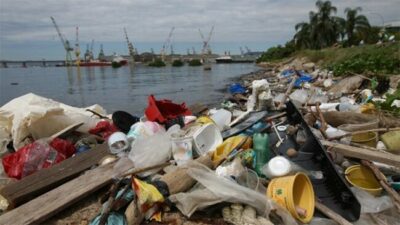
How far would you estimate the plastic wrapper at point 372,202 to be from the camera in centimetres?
333

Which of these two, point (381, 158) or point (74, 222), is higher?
point (381, 158)

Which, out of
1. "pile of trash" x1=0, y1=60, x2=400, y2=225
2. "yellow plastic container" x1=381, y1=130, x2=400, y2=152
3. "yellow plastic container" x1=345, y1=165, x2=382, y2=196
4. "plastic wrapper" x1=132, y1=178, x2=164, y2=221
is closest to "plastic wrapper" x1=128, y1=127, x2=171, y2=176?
"pile of trash" x1=0, y1=60, x2=400, y2=225

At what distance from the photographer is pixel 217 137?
15.7 feet

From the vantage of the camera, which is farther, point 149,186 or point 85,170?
point 85,170

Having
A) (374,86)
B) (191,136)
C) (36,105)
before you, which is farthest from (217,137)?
(374,86)

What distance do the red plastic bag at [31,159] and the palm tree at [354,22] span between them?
156ft

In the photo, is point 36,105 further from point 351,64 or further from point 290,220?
point 351,64

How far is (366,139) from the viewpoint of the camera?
4852mm

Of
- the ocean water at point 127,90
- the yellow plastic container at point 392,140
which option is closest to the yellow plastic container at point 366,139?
the yellow plastic container at point 392,140

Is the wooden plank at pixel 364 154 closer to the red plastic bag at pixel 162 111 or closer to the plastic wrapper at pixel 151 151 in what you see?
the plastic wrapper at pixel 151 151

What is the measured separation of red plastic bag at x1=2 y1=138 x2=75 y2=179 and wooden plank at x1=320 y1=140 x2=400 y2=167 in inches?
136

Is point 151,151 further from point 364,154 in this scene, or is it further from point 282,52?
point 282,52

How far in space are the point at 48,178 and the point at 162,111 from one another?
105 inches

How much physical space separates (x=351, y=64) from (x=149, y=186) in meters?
13.5
